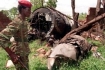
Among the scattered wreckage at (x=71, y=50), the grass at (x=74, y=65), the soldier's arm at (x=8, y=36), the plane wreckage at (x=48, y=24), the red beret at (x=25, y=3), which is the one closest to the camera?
the soldier's arm at (x=8, y=36)

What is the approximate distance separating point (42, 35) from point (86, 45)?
2703mm

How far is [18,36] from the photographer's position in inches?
172

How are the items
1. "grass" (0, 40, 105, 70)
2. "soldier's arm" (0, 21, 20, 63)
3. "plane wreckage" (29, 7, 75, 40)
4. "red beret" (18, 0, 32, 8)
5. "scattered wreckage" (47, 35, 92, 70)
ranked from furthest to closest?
"plane wreckage" (29, 7, 75, 40)
"scattered wreckage" (47, 35, 92, 70)
"grass" (0, 40, 105, 70)
"red beret" (18, 0, 32, 8)
"soldier's arm" (0, 21, 20, 63)

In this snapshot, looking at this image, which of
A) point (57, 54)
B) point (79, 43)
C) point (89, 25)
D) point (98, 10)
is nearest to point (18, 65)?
point (57, 54)

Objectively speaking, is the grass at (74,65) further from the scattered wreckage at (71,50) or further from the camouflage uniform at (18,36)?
the camouflage uniform at (18,36)

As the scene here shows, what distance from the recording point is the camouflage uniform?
13.1 ft

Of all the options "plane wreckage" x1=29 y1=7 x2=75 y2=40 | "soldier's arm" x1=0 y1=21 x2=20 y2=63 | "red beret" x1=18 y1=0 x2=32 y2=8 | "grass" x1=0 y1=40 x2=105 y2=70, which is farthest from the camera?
"plane wreckage" x1=29 y1=7 x2=75 y2=40

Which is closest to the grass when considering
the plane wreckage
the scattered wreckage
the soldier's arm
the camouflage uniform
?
the scattered wreckage

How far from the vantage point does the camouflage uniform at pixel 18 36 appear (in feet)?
13.1

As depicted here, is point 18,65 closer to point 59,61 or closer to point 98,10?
point 59,61

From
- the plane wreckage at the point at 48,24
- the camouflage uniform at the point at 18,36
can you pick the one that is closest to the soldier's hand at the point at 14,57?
the camouflage uniform at the point at 18,36

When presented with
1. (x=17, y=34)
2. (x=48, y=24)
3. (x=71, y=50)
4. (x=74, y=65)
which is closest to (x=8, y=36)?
(x=17, y=34)

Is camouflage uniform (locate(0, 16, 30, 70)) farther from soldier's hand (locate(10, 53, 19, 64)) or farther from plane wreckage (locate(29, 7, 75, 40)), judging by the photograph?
plane wreckage (locate(29, 7, 75, 40))

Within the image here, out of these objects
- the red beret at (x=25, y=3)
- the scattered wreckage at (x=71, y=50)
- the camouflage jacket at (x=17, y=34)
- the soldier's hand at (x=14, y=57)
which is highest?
the red beret at (x=25, y=3)
